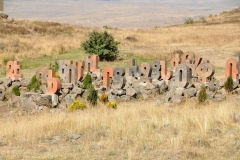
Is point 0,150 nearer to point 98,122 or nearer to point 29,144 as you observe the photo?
point 29,144

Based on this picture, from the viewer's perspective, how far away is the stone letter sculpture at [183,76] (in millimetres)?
17750

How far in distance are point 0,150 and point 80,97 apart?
29.7 ft

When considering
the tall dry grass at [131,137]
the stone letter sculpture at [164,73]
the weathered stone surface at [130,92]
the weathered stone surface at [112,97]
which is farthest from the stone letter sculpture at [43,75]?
the tall dry grass at [131,137]

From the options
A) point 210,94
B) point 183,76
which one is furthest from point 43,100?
point 210,94

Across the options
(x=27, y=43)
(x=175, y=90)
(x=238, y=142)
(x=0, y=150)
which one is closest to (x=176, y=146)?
(x=238, y=142)

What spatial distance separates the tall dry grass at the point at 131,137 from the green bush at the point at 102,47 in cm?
2011

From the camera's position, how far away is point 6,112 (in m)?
17.4

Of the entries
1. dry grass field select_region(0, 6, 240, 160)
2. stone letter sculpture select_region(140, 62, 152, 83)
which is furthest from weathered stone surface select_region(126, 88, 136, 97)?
dry grass field select_region(0, 6, 240, 160)

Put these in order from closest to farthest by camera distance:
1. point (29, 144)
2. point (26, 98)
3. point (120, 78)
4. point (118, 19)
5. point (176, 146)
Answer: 1. point (176, 146)
2. point (29, 144)
3. point (26, 98)
4. point (120, 78)
5. point (118, 19)

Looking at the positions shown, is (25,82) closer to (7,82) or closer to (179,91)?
(7,82)

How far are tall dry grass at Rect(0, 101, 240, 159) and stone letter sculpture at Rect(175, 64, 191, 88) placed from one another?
522cm

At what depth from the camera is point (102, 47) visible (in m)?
33.0

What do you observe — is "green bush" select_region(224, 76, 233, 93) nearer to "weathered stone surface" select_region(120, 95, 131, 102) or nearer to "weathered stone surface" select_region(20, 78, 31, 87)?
Result: "weathered stone surface" select_region(120, 95, 131, 102)

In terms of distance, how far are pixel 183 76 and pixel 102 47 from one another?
15744 millimetres
